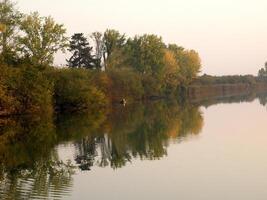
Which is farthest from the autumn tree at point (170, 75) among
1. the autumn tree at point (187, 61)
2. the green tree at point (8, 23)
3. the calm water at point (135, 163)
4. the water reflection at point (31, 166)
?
the water reflection at point (31, 166)

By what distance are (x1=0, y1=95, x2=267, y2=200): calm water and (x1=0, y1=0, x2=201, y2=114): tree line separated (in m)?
14.7

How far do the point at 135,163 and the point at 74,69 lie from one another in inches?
1831

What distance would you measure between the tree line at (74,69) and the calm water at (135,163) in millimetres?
14659

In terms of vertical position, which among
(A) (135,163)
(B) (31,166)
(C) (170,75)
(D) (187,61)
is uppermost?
(D) (187,61)

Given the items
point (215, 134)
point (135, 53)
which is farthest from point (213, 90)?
point (215, 134)

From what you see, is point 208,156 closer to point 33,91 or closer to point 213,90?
point 33,91

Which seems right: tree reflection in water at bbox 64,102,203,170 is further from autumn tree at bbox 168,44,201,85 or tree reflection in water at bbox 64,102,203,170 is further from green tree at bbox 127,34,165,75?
autumn tree at bbox 168,44,201,85

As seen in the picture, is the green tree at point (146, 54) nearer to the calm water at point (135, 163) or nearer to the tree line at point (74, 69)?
the tree line at point (74, 69)

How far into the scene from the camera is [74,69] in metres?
69.9

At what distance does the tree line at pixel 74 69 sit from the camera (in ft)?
187

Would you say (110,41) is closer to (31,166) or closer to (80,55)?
(80,55)

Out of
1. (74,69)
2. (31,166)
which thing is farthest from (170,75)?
(31,166)

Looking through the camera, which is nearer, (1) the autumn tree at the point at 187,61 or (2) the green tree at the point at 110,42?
(2) the green tree at the point at 110,42

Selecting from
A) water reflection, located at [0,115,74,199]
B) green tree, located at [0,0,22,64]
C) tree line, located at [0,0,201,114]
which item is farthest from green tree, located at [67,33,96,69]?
water reflection, located at [0,115,74,199]
